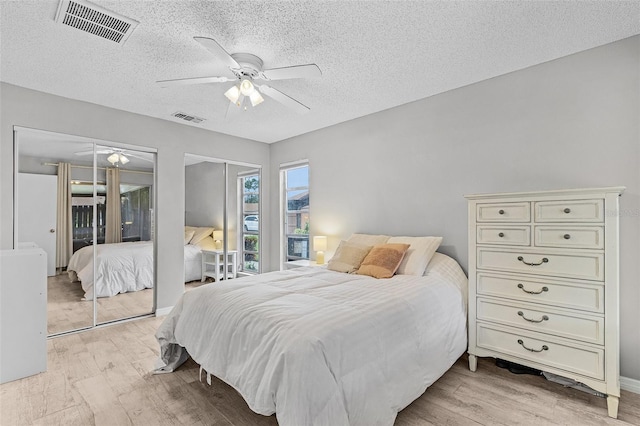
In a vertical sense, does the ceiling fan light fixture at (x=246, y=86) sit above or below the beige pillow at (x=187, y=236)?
above

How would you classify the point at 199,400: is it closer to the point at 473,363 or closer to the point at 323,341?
the point at 323,341

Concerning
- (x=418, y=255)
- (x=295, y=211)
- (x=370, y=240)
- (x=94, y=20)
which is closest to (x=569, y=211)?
(x=418, y=255)

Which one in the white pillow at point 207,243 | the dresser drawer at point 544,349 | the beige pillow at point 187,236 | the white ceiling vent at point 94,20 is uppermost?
the white ceiling vent at point 94,20

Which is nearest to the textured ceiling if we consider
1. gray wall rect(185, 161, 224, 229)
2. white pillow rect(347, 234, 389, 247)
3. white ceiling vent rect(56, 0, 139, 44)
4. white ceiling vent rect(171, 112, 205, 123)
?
white ceiling vent rect(56, 0, 139, 44)

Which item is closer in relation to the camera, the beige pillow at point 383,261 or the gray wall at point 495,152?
the gray wall at point 495,152

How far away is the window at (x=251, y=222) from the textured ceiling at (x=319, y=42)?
2016mm

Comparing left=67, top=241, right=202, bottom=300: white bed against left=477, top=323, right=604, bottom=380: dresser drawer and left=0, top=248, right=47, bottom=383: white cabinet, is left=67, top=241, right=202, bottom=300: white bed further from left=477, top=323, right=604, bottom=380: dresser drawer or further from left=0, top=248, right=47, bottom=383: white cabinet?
left=477, top=323, right=604, bottom=380: dresser drawer

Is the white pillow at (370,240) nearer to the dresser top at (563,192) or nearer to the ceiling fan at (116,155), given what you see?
the dresser top at (563,192)

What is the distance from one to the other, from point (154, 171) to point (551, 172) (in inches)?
172

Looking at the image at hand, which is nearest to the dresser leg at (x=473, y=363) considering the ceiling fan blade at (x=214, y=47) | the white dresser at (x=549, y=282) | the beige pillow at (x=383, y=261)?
the white dresser at (x=549, y=282)

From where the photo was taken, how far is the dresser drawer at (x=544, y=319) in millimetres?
1965

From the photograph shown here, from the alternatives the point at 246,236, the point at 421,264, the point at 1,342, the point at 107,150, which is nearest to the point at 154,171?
the point at 107,150

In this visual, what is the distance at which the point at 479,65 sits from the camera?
2.64m

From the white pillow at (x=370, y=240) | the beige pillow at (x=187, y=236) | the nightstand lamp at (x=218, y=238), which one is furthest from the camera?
the nightstand lamp at (x=218, y=238)
